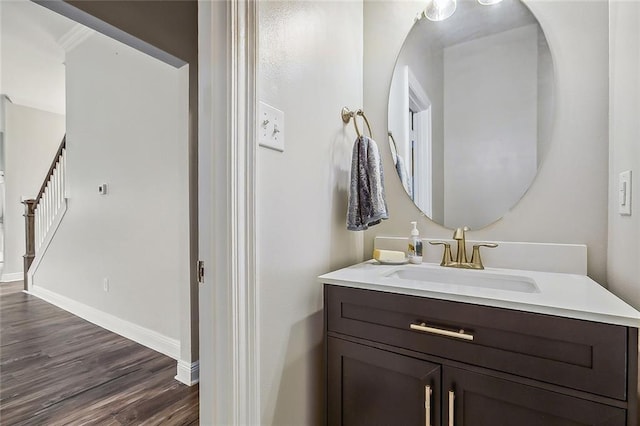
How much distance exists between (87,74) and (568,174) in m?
3.89

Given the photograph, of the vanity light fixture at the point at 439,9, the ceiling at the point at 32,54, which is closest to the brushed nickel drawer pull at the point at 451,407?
the vanity light fixture at the point at 439,9

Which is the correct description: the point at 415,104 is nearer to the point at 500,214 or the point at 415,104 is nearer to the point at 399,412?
the point at 500,214

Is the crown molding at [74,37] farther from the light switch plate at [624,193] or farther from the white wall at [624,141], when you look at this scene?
the light switch plate at [624,193]

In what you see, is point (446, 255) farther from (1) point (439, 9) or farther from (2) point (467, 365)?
(1) point (439, 9)

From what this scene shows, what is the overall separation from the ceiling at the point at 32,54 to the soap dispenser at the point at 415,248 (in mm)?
3640

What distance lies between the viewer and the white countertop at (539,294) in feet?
2.35

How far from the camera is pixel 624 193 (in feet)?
3.21

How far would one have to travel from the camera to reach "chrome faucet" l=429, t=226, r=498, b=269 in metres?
1.29

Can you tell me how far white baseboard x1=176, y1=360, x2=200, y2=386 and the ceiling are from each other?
3.24 metres

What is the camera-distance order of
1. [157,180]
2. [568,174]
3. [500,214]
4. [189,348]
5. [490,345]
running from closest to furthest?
1. [490,345]
2. [568,174]
3. [500,214]
4. [189,348]
5. [157,180]

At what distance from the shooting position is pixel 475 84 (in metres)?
1.39

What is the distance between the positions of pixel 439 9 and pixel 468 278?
1204 millimetres

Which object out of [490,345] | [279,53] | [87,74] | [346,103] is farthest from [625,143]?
[87,74]

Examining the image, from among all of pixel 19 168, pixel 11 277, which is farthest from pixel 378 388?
pixel 19 168
